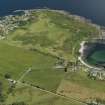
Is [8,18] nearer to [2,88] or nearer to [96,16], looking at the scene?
[96,16]

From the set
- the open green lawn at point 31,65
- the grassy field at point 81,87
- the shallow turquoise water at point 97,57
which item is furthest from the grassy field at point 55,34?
the grassy field at point 81,87

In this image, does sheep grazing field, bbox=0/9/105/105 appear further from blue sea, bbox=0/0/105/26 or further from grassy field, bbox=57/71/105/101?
blue sea, bbox=0/0/105/26

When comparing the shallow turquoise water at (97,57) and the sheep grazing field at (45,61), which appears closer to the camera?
the sheep grazing field at (45,61)

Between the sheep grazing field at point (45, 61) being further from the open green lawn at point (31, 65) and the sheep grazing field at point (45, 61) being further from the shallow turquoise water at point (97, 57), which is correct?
the shallow turquoise water at point (97, 57)

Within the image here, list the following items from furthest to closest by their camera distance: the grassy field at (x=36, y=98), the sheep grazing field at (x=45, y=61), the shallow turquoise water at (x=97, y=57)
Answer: the shallow turquoise water at (x=97, y=57)
the sheep grazing field at (x=45, y=61)
the grassy field at (x=36, y=98)

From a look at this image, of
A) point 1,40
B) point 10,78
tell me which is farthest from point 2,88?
point 1,40

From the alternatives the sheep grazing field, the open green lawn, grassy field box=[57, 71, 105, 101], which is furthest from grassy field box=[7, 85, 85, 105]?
the open green lawn
